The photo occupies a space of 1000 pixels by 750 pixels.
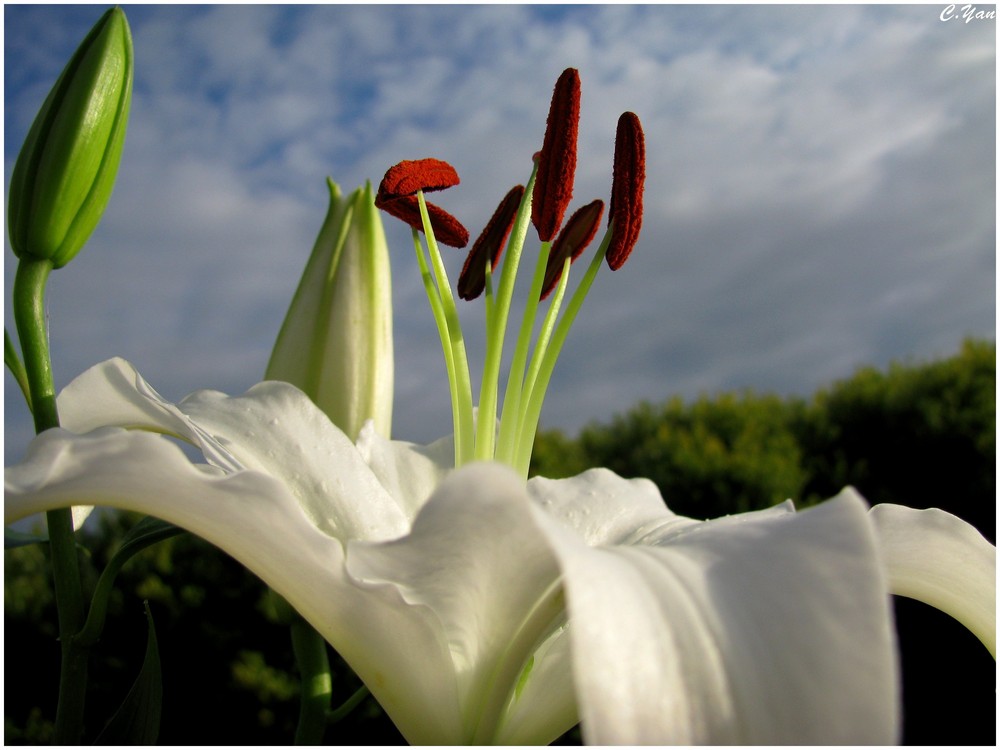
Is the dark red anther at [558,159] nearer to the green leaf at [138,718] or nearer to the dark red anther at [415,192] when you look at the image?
the dark red anther at [415,192]

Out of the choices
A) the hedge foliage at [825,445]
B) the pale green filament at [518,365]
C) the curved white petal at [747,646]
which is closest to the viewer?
the curved white petal at [747,646]

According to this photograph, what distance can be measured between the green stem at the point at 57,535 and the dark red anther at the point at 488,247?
0.29m

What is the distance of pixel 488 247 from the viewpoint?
2.24ft

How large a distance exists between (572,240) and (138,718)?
443 mm

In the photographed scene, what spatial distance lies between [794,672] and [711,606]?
34 millimetres

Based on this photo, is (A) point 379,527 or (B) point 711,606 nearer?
(B) point 711,606

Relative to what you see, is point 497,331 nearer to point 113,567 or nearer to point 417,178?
point 417,178

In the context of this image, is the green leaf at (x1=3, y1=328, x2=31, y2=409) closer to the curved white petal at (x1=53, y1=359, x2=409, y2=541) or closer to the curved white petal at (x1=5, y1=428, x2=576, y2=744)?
the curved white petal at (x1=53, y1=359, x2=409, y2=541)

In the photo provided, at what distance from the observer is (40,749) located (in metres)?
0.43

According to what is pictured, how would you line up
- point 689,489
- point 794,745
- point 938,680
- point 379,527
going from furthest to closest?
point 689,489, point 938,680, point 379,527, point 794,745

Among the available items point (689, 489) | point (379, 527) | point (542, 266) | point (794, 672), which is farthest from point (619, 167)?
point (689, 489)

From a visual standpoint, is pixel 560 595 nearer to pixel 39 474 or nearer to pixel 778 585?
pixel 778 585

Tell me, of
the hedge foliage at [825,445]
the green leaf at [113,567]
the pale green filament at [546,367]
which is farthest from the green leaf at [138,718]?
the hedge foliage at [825,445]

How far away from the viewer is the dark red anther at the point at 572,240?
0.68 metres
